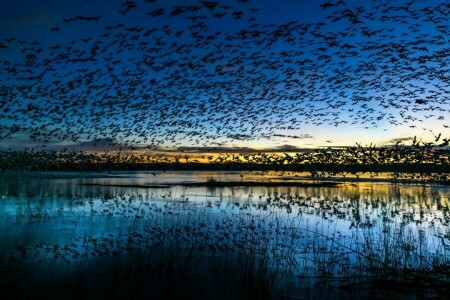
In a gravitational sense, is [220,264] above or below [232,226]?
below

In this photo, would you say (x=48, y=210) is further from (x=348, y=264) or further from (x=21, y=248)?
(x=348, y=264)

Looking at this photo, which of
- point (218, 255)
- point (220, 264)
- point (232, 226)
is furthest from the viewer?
point (232, 226)

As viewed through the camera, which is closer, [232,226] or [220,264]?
[220,264]

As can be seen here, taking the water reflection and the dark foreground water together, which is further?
the water reflection

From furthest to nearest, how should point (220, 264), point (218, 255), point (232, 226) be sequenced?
point (232, 226) < point (218, 255) < point (220, 264)

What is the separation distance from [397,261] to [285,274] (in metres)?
4.37

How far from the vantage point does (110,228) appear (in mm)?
20594

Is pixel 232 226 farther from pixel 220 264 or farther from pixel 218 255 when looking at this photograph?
pixel 220 264

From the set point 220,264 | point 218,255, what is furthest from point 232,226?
point 220,264

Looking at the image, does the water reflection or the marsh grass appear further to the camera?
the water reflection

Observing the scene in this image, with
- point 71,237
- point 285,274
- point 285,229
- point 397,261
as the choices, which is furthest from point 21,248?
point 397,261

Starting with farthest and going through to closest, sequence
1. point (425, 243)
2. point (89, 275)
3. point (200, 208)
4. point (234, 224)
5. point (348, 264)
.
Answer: point (200, 208)
point (234, 224)
point (425, 243)
point (348, 264)
point (89, 275)

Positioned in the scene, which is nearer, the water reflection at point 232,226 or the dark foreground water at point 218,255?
the dark foreground water at point 218,255

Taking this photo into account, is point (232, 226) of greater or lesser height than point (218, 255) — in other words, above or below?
above
